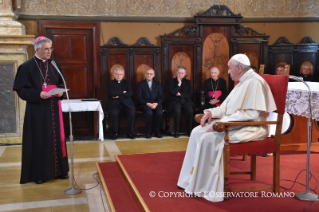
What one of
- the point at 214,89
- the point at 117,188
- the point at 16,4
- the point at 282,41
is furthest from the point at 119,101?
the point at 282,41

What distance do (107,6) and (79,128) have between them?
8.63 ft

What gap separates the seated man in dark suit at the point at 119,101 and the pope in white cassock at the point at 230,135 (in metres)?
3.67

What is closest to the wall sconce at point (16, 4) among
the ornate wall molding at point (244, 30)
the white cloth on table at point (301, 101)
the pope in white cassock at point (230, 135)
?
the ornate wall molding at point (244, 30)

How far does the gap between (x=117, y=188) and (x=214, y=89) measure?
4.28 metres

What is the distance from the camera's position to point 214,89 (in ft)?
25.5

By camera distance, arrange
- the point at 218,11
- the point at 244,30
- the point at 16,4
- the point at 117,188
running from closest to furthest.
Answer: the point at 117,188
the point at 16,4
the point at 218,11
the point at 244,30

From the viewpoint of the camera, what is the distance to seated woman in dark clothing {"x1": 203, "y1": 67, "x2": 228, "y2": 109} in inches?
303

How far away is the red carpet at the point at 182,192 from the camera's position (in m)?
3.23

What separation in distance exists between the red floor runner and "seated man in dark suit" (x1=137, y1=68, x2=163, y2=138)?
2.36 meters

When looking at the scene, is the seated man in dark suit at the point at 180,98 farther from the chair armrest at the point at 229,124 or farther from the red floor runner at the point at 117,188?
the chair armrest at the point at 229,124

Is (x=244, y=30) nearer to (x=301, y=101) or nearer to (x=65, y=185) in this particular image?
(x=301, y=101)

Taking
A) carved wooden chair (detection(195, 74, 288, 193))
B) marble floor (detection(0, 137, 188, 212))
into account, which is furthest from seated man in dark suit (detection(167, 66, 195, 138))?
carved wooden chair (detection(195, 74, 288, 193))

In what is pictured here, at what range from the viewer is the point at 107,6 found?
7.75 metres

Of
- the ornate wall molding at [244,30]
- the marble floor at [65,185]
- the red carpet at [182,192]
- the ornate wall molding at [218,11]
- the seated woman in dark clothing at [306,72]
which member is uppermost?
the ornate wall molding at [218,11]
